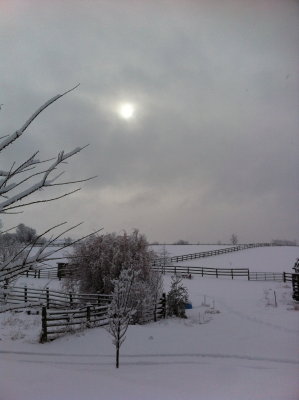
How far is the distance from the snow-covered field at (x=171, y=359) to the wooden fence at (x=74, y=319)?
0.42 metres

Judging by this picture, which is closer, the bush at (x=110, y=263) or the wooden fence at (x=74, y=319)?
the wooden fence at (x=74, y=319)

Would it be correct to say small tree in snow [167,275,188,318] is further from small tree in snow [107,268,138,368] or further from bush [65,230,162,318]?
small tree in snow [107,268,138,368]

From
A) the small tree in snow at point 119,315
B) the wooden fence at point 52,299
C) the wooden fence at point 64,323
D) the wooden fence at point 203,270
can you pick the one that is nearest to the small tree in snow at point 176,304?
the wooden fence at point 52,299

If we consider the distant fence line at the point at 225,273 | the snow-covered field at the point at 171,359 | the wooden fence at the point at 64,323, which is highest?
the distant fence line at the point at 225,273

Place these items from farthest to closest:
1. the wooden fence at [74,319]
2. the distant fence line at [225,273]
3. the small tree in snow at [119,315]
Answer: the distant fence line at [225,273]
the wooden fence at [74,319]
the small tree in snow at [119,315]

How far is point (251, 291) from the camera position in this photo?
1113 inches

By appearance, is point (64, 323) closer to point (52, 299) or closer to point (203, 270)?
point (52, 299)

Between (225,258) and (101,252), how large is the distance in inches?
1436

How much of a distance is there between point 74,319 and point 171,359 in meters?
5.51

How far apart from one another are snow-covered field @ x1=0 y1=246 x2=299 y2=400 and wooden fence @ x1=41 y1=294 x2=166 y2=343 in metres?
0.42

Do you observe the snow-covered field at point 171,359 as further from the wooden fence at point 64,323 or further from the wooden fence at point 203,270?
the wooden fence at point 203,270

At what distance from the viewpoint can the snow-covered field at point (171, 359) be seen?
6688mm

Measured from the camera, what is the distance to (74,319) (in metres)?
15.5

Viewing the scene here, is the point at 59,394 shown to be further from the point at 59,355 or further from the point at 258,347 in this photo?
the point at 258,347
